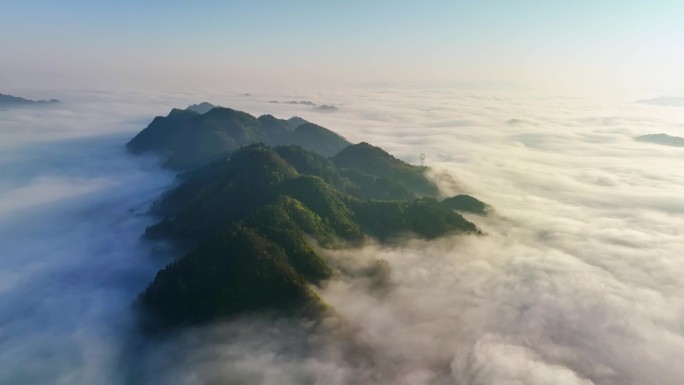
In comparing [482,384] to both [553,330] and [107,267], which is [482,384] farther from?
Result: [107,267]

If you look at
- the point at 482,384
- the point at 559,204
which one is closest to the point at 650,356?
the point at 482,384

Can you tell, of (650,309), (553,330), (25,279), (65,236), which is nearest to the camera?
(553,330)

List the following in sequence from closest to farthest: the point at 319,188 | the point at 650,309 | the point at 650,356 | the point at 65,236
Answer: the point at 650,356 → the point at 650,309 → the point at 319,188 → the point at 65,236

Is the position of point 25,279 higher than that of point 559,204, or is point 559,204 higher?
point 559,204

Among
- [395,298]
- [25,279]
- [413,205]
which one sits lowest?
[25,279]

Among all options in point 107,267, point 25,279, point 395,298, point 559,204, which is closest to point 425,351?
point 395,298

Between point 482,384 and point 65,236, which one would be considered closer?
point 482,384

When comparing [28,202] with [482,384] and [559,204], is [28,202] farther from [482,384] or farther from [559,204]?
[559,204]
